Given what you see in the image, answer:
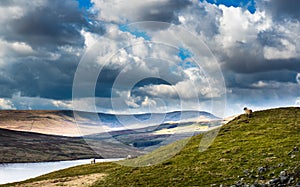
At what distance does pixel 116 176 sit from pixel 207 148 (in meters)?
17.1

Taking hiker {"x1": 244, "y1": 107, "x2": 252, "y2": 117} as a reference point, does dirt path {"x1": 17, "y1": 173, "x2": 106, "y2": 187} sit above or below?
below

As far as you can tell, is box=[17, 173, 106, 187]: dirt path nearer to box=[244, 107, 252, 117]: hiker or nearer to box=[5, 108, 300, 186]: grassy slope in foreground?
box=[5, 108, 300, 186]: grassy slope in foreground

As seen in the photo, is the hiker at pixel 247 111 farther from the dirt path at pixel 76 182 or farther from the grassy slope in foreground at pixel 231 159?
the dirt path at pixel 76 182

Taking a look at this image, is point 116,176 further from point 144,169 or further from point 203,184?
point 203,184

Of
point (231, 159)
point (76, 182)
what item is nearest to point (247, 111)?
point (231, 159)

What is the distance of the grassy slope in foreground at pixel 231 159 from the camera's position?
44312 mm

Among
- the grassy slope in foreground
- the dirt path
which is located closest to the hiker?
the grassy slope in foreground

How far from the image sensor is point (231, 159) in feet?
171

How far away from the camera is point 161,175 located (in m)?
51.3

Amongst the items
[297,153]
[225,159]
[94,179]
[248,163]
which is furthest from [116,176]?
[297,153]

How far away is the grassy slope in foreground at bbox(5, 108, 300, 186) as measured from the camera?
44.3 metres

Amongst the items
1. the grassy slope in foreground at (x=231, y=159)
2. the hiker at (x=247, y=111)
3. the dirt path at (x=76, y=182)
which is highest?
the hiker at (x=247, y=111)

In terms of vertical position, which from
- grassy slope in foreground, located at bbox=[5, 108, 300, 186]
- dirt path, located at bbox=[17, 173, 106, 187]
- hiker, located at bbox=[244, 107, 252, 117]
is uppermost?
hiker, located at bbox=[244, 107, 252, 117]

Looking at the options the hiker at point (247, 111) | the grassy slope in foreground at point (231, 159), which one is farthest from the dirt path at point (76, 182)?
the hiker at point (247, 111)
